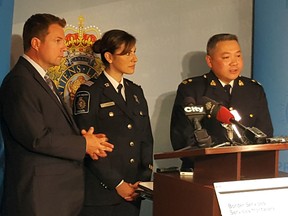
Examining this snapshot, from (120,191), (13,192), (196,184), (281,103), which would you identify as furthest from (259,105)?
(13,192)

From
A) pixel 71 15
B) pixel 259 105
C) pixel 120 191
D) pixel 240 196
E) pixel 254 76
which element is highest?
pixel 71 15

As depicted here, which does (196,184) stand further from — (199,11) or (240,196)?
(199,11)

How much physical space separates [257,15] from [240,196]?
181 centimetres

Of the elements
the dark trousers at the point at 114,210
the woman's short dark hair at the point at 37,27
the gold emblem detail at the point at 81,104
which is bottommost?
the dark trousers at the point at 114,210

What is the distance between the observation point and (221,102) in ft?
7.27

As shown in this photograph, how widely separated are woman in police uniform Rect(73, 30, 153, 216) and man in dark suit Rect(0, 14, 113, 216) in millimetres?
255

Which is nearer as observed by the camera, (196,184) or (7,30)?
(196,184)

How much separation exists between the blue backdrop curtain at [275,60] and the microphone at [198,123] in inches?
55.3

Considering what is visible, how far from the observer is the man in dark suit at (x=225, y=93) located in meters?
2.19

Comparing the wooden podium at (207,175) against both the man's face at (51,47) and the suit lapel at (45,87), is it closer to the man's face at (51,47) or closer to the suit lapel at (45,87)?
the suit lapel at (45,87)

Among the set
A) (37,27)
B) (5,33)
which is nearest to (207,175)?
(37,27)

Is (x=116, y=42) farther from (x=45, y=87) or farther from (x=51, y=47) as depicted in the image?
(x=45, y=87)

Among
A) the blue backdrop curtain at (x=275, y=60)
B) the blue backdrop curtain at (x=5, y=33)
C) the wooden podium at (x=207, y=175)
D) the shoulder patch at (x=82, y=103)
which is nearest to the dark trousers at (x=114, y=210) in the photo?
the shoulder patch at (x=82, y=103)

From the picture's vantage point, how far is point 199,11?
2.82 meters
